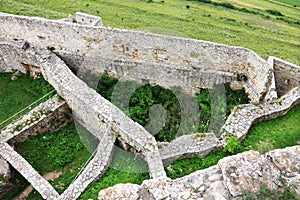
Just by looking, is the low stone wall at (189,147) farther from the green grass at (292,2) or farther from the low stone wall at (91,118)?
the green grass at (292,2)

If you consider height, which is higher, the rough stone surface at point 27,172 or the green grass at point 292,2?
the green grass at point 292,2

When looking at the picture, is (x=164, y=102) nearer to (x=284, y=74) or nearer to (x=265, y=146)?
(x=284, y=74)

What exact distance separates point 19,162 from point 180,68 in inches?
259

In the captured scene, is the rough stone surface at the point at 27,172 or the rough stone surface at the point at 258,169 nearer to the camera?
the rough stone surface at the point at 258,169

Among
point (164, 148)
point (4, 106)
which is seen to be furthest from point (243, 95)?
point (4, 106)

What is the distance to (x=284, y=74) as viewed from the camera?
13891 mm

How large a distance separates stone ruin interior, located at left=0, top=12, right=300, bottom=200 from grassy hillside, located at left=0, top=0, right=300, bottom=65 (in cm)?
577

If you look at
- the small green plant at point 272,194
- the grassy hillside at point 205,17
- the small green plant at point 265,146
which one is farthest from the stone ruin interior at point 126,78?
the grassy hillside at point 205,17

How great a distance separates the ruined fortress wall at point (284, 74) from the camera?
44.5ft

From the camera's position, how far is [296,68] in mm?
13438

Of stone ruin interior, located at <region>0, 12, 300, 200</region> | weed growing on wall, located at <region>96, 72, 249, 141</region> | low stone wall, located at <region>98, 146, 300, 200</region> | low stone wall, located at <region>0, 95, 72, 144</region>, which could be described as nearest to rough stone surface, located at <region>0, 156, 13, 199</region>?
stone ruin interior, located at <region>0, 12, 300, 200</region>

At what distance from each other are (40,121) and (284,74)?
8.94 metres

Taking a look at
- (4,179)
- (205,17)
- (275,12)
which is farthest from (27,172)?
(275,12)

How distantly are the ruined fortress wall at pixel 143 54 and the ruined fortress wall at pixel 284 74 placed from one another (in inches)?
40.2
